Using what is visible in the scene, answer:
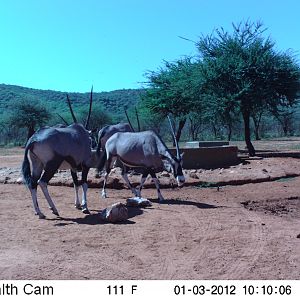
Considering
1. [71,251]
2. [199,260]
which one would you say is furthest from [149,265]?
[71,251]

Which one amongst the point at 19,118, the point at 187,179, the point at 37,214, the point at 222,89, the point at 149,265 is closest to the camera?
the point at 149,265

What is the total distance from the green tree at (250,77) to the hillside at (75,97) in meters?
48.1

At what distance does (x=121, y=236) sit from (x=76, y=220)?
163 cm

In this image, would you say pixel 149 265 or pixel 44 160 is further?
pixel 44 160

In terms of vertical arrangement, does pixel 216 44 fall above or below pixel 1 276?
above

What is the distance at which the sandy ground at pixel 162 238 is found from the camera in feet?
19.7

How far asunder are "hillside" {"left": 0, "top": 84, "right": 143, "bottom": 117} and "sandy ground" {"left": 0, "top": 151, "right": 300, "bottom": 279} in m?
61.0

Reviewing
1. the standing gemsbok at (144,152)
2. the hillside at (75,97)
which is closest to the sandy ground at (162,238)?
the standing gemsbok at (144,152)

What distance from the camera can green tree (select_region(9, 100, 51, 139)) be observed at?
5288cm

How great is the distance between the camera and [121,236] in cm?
789

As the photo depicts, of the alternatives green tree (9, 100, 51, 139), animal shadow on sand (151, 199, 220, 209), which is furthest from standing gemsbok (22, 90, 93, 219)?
green tree (9, 100, 51, 139)

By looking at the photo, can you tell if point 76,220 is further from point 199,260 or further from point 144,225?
point 199,260

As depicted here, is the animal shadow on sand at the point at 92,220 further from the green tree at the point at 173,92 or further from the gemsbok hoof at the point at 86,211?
the green tree at the point at 173,92

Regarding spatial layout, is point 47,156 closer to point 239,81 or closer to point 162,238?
point 162,238
